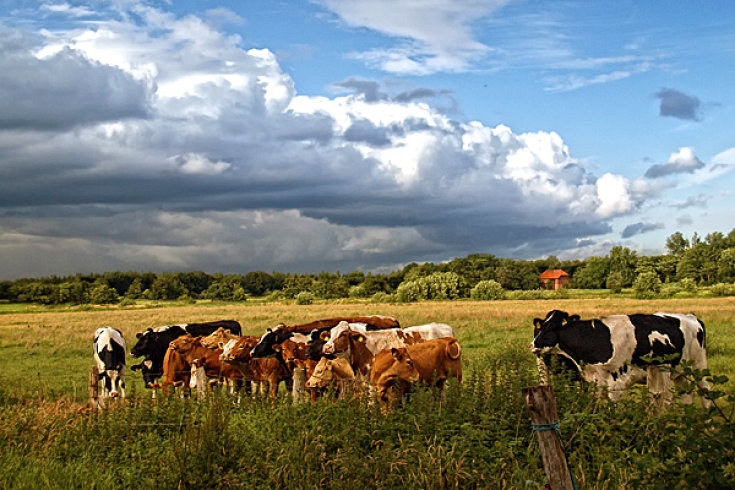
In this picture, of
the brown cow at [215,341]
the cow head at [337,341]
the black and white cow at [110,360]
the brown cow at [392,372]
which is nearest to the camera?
the brown cow at [392,372]

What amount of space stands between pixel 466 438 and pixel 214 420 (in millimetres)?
3324

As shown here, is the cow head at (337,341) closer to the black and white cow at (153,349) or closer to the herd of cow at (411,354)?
the herd of cow at (411,354)

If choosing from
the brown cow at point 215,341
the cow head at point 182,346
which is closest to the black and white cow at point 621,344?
the brown cow at point 215,341

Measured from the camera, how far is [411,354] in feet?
38.0

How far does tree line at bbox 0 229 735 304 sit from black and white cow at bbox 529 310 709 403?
72880 millimetres

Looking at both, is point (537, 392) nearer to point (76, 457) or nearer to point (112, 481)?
point (112, 481)

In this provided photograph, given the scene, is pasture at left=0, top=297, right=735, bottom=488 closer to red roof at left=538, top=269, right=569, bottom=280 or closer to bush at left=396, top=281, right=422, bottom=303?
bush at left=396, top=281, right=422, bottom=303

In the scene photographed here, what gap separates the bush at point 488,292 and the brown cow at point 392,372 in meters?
71.8

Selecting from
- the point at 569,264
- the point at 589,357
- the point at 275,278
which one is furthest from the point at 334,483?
the point at 569,264

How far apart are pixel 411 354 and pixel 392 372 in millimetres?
775

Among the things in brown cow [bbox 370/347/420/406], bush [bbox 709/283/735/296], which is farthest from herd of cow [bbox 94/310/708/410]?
bush [bbox 709/283/735/296]

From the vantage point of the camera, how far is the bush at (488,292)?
8169 centimetres

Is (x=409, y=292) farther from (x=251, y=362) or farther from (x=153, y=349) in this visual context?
(x=251, y=362)

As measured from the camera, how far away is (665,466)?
562cm
